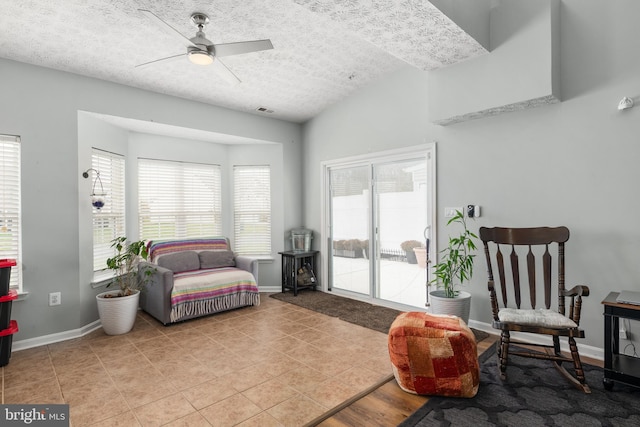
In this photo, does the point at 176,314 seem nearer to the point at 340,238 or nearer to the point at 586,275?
the point at 340,238

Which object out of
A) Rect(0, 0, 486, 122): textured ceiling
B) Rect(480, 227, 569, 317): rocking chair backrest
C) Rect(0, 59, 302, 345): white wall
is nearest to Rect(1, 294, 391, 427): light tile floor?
Rect(0, 59, 302, 345): white wall

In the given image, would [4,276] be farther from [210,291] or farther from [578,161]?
[578,161]

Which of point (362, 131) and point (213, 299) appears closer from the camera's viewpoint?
point (213, 299)

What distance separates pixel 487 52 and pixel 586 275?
83.1 inches

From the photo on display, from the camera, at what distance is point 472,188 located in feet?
11.4

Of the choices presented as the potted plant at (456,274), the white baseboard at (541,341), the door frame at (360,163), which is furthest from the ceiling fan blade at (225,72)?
the white baseboard at (541,341)

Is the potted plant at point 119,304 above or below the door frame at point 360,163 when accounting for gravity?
below

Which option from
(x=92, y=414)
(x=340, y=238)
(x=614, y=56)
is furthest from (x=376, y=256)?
(x=92, y=414)

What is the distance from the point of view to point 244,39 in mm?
3137

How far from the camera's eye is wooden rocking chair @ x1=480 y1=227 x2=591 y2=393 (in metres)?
2.30

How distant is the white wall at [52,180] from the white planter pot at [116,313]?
0.92ft

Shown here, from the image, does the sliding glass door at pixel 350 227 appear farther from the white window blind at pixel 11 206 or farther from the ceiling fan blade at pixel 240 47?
the white window blind at pixel 11 206

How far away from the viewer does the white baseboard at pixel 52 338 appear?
Result: 3117mm

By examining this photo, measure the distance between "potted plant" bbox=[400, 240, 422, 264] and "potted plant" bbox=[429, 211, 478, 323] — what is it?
1.50ft
